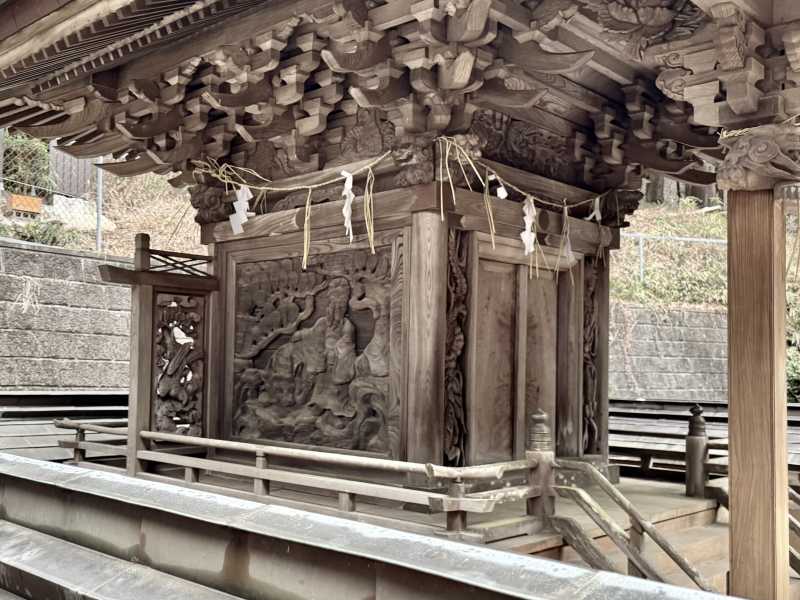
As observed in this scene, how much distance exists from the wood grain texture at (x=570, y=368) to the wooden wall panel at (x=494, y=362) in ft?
2.39

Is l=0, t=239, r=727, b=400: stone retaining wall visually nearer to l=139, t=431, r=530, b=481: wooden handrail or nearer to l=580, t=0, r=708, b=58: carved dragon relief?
l=139, t=431, r=530, b=481: wooden handrail

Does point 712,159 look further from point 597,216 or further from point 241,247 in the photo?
point 241,247

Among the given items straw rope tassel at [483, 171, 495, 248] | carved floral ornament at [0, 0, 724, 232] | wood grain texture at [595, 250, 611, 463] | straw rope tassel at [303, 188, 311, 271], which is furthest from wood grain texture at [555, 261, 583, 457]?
straw rope tassel at [303, 188, 311, 271]

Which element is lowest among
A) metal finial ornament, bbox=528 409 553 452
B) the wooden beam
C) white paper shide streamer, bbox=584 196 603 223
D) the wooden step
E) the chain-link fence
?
the wooden step

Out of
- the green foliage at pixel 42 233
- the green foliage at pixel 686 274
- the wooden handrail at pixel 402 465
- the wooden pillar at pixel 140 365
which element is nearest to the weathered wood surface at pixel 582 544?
the wooden handrail at pixel 402 465

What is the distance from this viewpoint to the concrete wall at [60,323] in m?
12.1

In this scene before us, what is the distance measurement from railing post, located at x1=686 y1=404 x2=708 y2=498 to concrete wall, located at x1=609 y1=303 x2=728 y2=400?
38.3 ft

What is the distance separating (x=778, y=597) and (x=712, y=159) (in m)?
3.03

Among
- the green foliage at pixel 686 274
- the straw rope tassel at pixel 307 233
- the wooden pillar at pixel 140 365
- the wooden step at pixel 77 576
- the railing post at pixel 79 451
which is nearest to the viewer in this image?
the wooden step at pixel 77 576

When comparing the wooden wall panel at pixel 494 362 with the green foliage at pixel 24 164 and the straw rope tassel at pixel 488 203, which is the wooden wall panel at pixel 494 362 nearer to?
the straw rope tassel at pixel 488 203

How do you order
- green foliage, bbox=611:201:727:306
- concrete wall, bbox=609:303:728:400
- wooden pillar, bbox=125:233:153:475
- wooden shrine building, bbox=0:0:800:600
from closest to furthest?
wooden shrine building, bbox=0:0:800:600, wooden pillar, bbox=125:233:153:475, concrete wall, bbox=609:303:728:400, green foliage, bbox=611:201:727:306

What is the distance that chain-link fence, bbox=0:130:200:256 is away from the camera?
14.9 meters

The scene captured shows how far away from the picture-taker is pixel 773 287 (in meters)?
4.04

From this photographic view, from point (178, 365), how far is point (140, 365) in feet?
1.75
